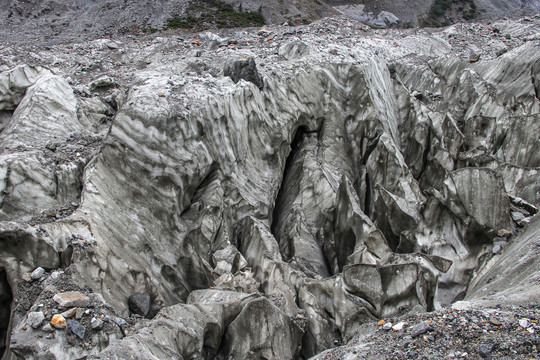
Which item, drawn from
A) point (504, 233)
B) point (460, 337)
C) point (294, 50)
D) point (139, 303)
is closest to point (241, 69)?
point (294, 50)

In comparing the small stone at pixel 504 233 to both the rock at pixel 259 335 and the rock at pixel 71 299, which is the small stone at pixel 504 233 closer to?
the rock at pixel 259 335

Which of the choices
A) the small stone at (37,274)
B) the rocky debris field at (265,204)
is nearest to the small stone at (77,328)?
the rocky debris field at (265,204)

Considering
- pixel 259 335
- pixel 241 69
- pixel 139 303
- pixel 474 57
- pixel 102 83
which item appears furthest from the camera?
pixel 474 57

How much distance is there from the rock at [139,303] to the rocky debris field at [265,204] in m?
0.05

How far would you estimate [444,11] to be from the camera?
209ft

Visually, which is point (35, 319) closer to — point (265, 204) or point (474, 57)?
point (265, 204)

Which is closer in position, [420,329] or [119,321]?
[420,329]

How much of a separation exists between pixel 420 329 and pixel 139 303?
256 inches

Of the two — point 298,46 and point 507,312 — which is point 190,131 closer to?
point 298,46

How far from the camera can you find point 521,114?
1811 centimetres

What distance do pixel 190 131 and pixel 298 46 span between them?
8497 millimetres

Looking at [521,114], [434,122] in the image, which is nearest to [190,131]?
[434,122]

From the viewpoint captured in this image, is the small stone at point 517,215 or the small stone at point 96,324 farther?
the small stone at point 517,215

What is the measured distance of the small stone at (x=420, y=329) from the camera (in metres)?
6.93
